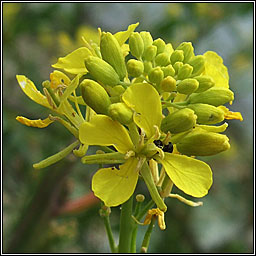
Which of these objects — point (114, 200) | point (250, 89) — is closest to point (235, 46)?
point (250, 89)

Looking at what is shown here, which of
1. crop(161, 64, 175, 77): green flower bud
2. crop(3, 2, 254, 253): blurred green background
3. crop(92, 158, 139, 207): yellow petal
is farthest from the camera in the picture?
crop(3, 2, 254, 253): blurred green background

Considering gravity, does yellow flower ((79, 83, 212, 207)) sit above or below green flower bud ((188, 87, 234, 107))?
below

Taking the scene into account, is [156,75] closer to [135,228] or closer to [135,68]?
[135,68]

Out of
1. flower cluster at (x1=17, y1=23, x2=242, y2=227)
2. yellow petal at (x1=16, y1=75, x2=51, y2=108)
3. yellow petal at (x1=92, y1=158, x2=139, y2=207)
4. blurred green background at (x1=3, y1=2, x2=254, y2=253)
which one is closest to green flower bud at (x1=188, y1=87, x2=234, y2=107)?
flower cluster at (x1=17, y1=23, x2=242, y2=227)

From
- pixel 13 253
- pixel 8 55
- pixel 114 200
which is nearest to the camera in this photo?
pixel 114 200

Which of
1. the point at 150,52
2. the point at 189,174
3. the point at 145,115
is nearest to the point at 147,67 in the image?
the point at 150,52

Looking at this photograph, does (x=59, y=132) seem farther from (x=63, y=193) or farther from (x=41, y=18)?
(x=41, y=18)

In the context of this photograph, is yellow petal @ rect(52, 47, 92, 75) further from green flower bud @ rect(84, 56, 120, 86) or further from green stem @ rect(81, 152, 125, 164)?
green stem @ rect(81, 152, 125, 164)
